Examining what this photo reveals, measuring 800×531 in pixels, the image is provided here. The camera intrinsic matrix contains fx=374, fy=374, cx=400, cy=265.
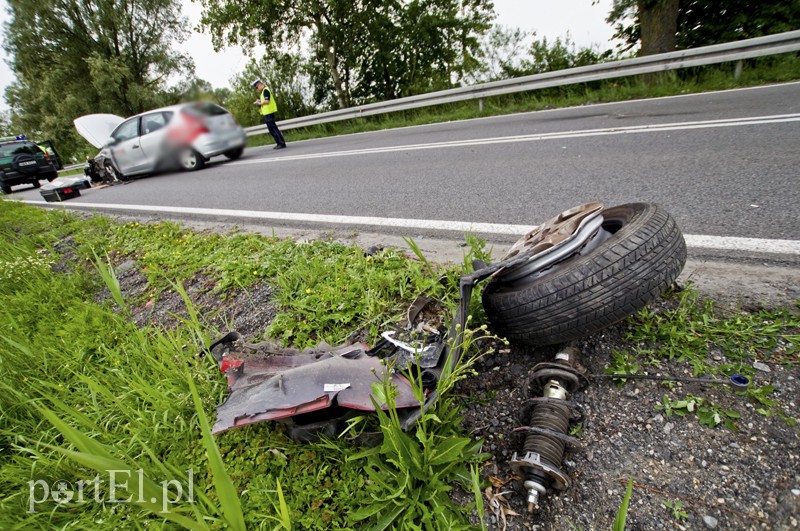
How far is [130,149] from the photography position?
959 millimetres

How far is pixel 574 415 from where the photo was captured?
1.34 m

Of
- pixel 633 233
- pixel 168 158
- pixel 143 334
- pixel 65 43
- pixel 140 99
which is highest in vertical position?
pixel 65 43

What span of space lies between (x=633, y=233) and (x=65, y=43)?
1942 millimetres

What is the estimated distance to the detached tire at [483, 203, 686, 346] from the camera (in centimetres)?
134

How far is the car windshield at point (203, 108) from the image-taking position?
0.76m

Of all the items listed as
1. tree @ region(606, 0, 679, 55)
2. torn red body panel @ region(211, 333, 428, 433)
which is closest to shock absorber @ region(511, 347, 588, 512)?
torn red body panel @ region(211, 333, 428, 433)


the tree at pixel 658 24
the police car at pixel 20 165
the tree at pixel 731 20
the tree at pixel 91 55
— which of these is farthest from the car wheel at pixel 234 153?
the police car at pixel 20 165

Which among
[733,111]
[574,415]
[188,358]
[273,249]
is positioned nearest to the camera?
[574,415]

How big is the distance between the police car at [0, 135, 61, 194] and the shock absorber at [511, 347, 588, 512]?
675 inches

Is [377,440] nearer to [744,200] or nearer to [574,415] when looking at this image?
[574,415]

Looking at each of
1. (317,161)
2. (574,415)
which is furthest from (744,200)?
(317,161)

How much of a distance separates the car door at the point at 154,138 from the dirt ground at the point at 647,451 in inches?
51.0

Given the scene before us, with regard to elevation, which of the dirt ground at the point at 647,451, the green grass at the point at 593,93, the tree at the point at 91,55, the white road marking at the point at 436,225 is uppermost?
the tree at the point at 91,55

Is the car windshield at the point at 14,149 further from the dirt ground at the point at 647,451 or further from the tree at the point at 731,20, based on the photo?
the tree at the point at 731,20
